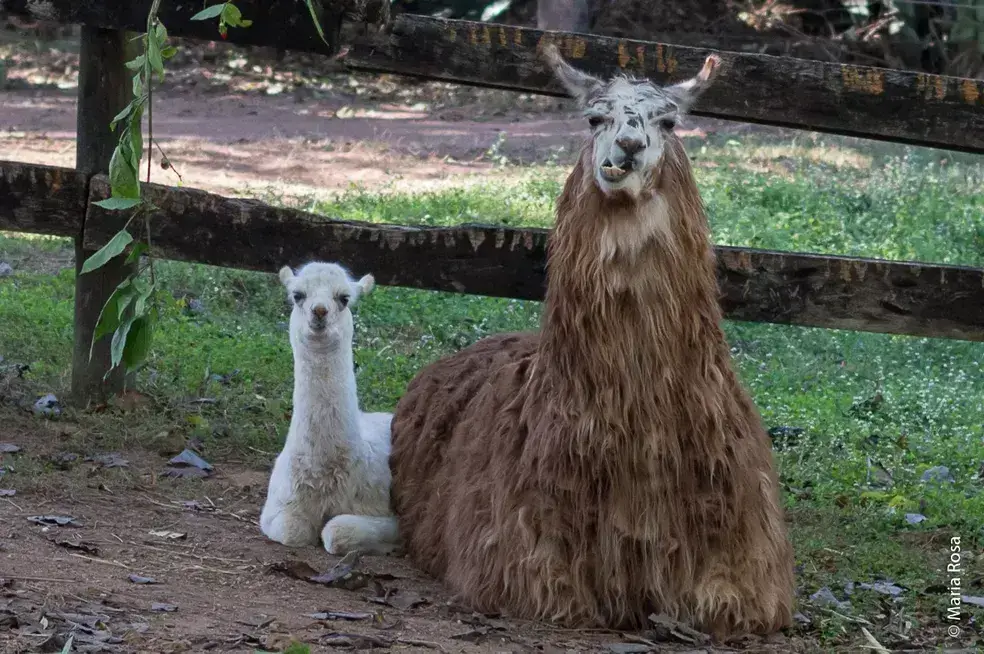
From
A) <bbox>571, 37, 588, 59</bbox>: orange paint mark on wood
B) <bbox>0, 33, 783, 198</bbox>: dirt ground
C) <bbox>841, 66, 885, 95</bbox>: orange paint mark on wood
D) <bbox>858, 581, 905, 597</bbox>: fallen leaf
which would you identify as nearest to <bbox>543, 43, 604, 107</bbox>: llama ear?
<bbox>571, 37, 588, 59</bbox>: orange paint mark on wood

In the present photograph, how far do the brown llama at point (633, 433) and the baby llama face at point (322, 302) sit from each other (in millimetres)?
1072

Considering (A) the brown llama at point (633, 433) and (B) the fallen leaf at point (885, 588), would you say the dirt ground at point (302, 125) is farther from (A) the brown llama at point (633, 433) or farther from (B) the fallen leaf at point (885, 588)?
(B) the fallen leaf at point (885, 588)

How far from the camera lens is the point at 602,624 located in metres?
4.33

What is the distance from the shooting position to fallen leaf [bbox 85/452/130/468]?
5980 mm

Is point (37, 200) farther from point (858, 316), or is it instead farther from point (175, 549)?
point (858, 316)

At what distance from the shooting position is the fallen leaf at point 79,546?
15.7 feet

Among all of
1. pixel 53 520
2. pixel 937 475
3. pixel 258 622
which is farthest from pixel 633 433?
pixel 937 475

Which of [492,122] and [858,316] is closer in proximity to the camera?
[858,316]

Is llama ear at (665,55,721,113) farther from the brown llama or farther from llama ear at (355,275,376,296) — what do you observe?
llama ear at (355,275,376,296)

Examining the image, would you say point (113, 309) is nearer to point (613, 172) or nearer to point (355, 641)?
point (355, 641)

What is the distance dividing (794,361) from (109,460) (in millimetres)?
4064

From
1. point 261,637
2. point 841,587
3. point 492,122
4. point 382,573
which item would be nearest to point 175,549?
point 382,573

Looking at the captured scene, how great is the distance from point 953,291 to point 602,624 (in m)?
2.15

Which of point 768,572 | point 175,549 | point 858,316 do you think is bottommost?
point 175,549
